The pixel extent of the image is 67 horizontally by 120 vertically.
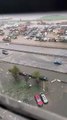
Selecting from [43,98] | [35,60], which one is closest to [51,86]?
[43,98]

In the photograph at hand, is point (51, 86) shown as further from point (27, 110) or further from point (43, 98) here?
point (27, 110)

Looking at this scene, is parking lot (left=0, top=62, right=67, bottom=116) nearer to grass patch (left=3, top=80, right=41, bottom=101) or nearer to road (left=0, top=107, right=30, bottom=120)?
grass patch (left=3, top=80, right=41, bottom=101)

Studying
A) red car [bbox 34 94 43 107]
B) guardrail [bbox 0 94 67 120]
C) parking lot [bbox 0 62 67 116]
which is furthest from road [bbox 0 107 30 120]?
red car [bbox 34 94 43 107]

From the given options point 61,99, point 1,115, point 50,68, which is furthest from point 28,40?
point 1,115

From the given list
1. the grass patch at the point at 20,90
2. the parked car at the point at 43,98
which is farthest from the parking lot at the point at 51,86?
the grass patch at the point at 20,90

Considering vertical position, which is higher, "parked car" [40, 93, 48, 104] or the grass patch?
"parked car" [40, 93, 48, 104]

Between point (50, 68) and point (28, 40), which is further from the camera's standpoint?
point (28, 40)

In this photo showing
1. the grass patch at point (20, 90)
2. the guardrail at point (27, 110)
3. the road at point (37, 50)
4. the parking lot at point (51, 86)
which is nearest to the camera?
the guardrail at point (27, 110)

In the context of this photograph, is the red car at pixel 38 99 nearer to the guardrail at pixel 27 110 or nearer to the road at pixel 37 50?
the road at pixel 37 50

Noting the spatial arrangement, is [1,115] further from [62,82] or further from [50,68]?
[50,68]
